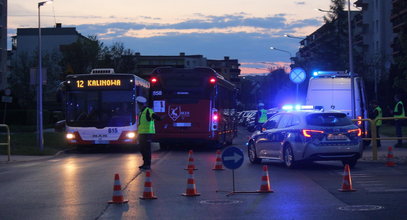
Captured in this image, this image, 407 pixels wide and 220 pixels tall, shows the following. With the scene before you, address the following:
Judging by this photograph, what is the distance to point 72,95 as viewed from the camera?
25.4m

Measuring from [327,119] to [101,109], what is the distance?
37.9 feet

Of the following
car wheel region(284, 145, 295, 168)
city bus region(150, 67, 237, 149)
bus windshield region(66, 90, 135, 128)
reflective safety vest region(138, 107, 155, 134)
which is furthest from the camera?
city bus region(150, 67, 237, 149)

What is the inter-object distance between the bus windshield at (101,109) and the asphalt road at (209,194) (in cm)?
744

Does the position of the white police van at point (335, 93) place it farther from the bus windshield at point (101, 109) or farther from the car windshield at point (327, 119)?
the car windshield at point (327, 119)

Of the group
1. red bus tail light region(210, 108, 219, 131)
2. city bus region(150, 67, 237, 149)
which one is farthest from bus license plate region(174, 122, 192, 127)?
red bus tail light region(210, 108, 219, 131)

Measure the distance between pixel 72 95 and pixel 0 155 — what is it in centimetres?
369

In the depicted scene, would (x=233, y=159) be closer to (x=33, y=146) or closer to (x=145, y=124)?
(x=145, y=124)

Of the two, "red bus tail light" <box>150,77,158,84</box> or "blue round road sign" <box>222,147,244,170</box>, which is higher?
"red bus tail light" <box>150,77,158,84</box>

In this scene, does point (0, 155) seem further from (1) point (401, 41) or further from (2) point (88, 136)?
(1) point (401, 41)

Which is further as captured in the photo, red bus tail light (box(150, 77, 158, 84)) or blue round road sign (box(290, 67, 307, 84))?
red bus tail light (box(150, 77, 158, 84))

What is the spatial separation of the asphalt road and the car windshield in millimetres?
1222

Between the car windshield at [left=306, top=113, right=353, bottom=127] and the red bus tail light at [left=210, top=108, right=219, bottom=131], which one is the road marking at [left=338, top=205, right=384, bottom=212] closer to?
the car windshield at [left=306, top=113, right=353, bottom=127]

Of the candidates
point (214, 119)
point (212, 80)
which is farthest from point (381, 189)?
point (212, 80)

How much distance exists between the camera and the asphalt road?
9.50 m
